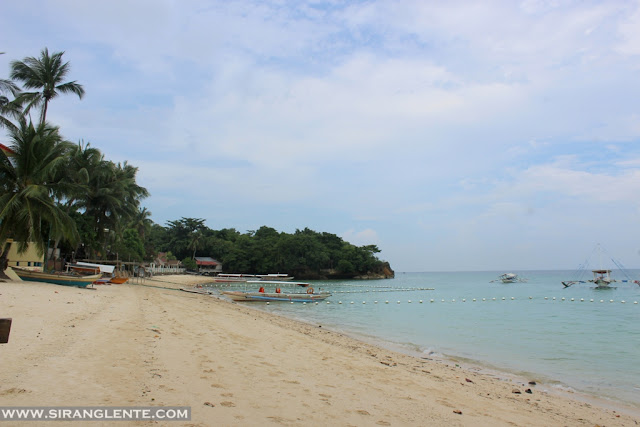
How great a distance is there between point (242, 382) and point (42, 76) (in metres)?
31.2

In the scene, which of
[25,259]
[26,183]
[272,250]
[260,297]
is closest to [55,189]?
[26,183]

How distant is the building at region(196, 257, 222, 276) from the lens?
90.4 meters

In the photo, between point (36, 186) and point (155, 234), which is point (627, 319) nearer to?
point (36, 186)

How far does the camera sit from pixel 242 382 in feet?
19.8

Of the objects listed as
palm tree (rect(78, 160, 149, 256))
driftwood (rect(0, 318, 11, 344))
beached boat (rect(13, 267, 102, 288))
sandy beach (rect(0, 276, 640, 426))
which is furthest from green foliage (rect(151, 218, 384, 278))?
driftwood (rect(0, 318, 11, 344))

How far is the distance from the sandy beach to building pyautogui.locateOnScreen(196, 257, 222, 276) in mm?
82434

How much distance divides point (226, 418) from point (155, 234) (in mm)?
102800

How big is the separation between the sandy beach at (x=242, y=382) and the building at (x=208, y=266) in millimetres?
82434

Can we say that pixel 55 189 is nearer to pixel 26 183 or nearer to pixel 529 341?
pixel 26 183

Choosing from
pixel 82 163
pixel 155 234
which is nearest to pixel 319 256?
pixel 155 234

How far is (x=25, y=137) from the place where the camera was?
20484 mm

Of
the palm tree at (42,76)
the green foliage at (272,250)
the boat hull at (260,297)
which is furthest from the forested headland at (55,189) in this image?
the green foliage at (272,250)

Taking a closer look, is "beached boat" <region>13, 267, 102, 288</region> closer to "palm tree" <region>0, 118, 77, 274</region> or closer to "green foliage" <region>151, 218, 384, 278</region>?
"palm tree" <region>0, 118, 77, 274</region>

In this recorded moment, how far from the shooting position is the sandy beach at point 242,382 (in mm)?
4684
